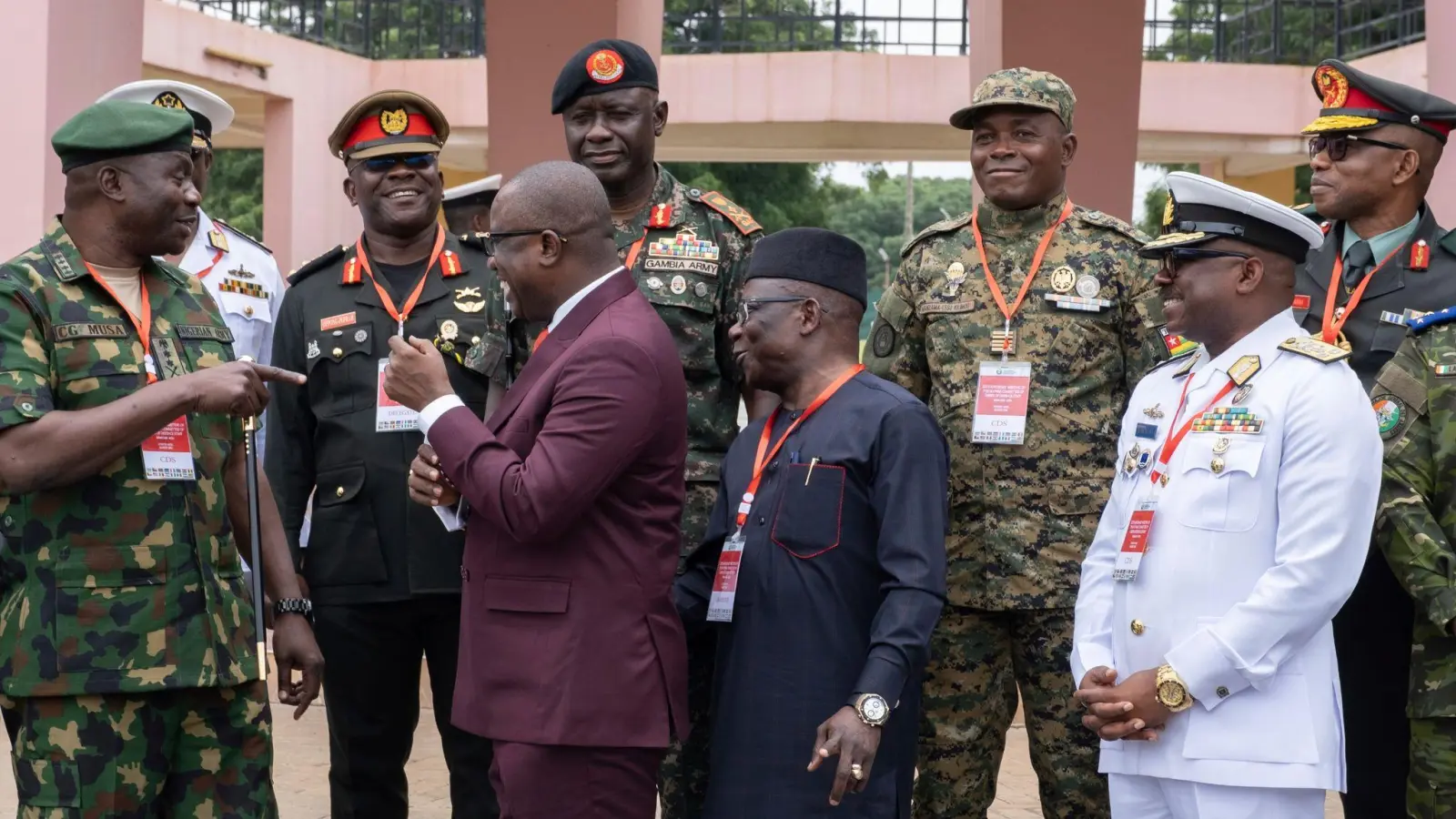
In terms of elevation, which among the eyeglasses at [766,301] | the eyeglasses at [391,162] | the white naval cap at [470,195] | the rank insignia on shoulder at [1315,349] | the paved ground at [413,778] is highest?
the white naval cap at [470,195]

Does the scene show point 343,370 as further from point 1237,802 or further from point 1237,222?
point 1237,802

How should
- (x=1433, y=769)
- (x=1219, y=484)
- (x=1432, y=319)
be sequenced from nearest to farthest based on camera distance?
(x=1219, y=484)
(x=1433, y=769)
(x=1432, y=319)

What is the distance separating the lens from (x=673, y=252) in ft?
15.3

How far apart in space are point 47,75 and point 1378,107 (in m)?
6.05

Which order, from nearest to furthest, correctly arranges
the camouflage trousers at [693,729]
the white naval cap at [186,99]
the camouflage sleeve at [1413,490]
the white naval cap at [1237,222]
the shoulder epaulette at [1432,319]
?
the white naval cap at [1237,222], the camouflage sleeve at [1413,490], the shoulder epaulette at [1432,319], the camouflage trousers at [693,729], the white naval cap at [186,99]

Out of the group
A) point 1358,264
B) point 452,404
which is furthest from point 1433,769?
point 452,404

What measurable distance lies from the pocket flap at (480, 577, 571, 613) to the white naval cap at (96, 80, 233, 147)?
2.32 meters

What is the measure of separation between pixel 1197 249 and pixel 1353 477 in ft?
2.13

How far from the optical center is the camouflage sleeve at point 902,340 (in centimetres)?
484

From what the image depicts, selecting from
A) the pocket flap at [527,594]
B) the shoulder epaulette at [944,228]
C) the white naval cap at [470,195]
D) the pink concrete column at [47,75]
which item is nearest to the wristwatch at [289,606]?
the pocket flap at [527,594]

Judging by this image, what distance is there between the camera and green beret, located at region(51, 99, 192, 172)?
12.2 feet

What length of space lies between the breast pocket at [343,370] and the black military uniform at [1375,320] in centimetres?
283

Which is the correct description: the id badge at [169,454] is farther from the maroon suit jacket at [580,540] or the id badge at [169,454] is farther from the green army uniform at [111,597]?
the maroon suit jacket at [580,540]

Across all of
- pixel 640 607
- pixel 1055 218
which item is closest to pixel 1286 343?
pixel 1055 218
